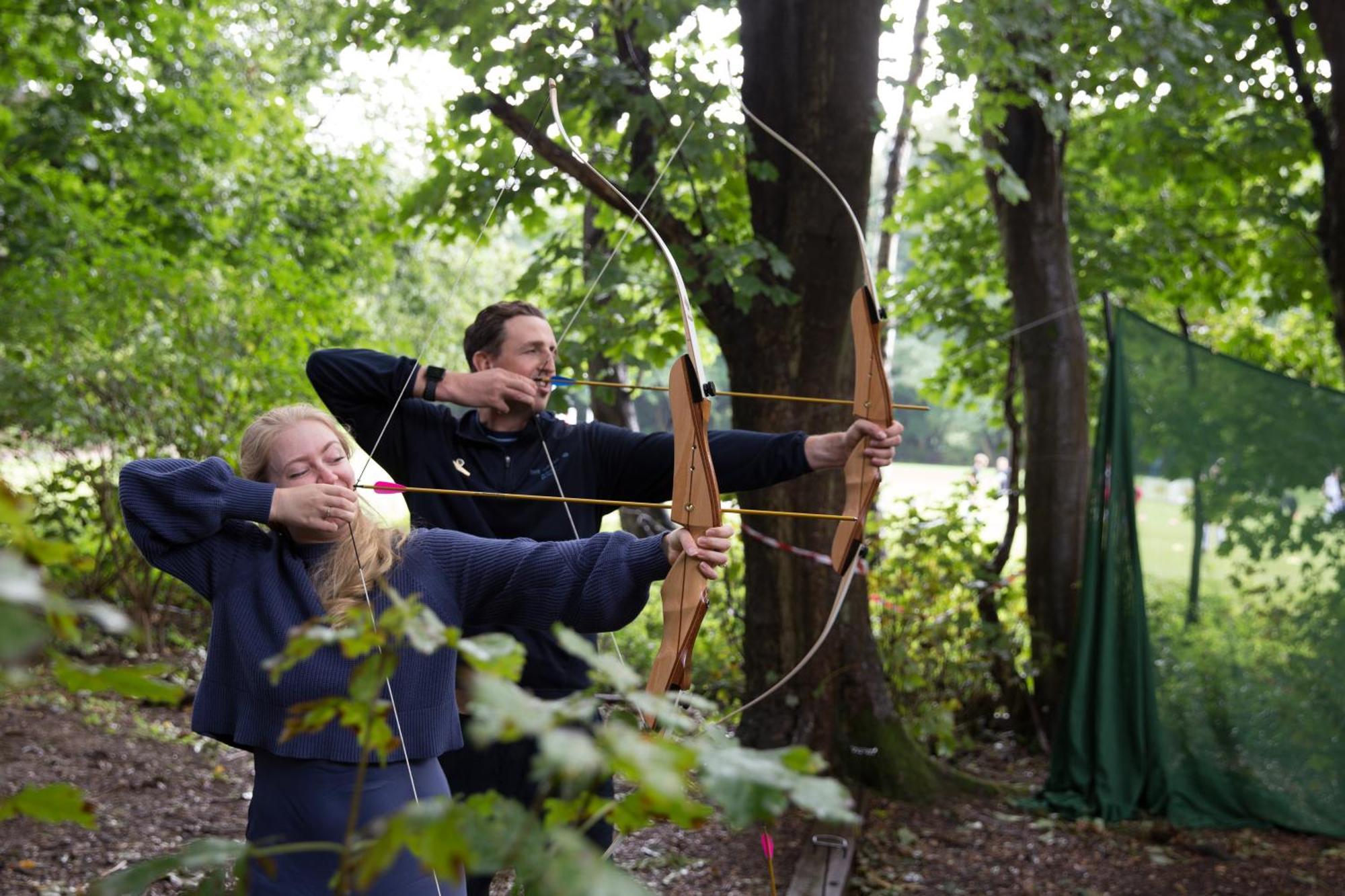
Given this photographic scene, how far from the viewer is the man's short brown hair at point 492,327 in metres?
2.30

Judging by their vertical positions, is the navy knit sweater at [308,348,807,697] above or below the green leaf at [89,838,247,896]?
above

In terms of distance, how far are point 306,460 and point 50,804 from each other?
103 centimetres

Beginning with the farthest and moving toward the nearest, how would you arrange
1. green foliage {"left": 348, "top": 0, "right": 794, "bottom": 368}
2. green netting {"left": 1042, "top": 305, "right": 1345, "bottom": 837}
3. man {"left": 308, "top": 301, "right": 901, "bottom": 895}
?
green netting {"left": 1042, "top": 305, "right": 1345, "bottom": 837}
green foliage {"left": 348, "top": 0, "right": 794, "bottom": 368}
man {"left": 308, "top": 301, "right": 901, "bottom": 895}

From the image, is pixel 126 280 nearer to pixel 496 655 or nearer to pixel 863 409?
pixel 863 409

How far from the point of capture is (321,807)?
1537mm

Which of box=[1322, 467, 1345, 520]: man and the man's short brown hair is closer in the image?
the man's short brown hair

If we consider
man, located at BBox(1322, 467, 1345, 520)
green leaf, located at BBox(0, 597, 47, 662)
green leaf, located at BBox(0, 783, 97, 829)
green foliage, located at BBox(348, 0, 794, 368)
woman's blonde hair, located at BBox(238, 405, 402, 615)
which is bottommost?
green leaf, located at BBox(0, 783, 97, 829)

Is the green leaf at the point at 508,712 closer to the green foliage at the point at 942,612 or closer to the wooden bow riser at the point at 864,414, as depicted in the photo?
the wooden bow riser at the point at 864,414

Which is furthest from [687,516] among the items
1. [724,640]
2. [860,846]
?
[724,640]

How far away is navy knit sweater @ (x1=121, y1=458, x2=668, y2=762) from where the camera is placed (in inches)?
61.5

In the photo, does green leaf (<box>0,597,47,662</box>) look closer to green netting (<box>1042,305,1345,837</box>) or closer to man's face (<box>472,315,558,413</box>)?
man's face (<box>472,315,558,413</box>)

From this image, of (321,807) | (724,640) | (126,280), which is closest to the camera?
(321,807)

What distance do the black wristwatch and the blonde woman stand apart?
0.60m

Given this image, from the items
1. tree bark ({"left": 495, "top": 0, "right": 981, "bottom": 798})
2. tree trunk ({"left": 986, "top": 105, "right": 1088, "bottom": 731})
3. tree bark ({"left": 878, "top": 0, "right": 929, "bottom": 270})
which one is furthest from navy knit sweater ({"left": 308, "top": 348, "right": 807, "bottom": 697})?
tree bark ({"left": 878, "top": 0, "right": 929, "bottom": 270})
